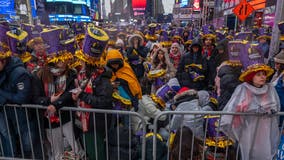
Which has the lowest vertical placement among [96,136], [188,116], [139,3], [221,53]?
[96,136]

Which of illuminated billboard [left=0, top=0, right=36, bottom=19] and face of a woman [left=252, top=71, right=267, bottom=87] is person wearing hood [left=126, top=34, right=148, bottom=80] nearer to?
face of a woman [left=252, top=71, right=267, bottom=87]

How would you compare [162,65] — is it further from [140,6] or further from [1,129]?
[140,6]

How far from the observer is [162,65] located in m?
5.76

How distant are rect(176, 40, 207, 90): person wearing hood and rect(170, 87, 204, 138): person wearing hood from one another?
1.61m

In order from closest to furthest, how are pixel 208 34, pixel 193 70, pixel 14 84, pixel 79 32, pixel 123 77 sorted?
pixel 14 84 < pixel 123 77 < pixel 193 70 < pixel 208 34 < pixel 79 32

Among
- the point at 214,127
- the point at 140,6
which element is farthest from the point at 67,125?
the point at 140,6

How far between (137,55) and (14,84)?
4.55m

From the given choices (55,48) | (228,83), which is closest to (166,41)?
(228,83)

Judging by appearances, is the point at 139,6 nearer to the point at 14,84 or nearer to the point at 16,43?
the point at 16,43

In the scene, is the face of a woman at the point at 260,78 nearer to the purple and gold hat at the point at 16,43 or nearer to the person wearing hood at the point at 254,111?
the person wearing hood at the point at 254,111

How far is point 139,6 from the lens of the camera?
101 meters

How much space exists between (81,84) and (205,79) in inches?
130

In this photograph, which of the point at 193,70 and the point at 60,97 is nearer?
the point at 60,97

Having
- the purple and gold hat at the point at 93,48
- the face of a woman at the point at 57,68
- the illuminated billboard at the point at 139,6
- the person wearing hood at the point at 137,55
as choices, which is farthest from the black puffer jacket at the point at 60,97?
the illuminated billboard at the point at 139,6
